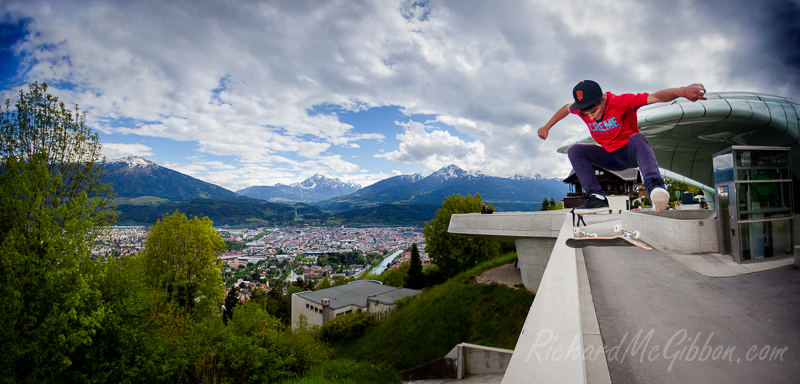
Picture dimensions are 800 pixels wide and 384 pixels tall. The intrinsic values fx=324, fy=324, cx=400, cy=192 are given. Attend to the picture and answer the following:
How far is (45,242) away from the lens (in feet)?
39.6

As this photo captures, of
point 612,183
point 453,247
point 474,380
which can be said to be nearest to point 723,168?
point 474,380

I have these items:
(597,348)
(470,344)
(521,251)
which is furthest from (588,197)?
(521,251)

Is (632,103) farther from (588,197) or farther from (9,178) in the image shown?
(9,178)

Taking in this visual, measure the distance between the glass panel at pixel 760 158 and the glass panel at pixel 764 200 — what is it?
1.19 feet

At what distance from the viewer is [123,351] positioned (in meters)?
11.8

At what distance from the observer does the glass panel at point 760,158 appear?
6.11 meters

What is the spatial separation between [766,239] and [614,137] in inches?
133

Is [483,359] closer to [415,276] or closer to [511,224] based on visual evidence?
[511,224]

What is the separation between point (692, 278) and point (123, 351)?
54.6ft

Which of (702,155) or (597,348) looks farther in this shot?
(702,155)

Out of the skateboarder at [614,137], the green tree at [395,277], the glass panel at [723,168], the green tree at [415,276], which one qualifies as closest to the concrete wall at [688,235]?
the glass panel at [723,168]

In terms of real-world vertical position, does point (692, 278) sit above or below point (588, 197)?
below

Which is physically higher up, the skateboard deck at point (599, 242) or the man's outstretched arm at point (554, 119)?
A: the man's outstretched arm at point (554, 119)

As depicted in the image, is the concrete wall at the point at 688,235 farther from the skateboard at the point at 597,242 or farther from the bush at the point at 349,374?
the bush at the point at 349,374
